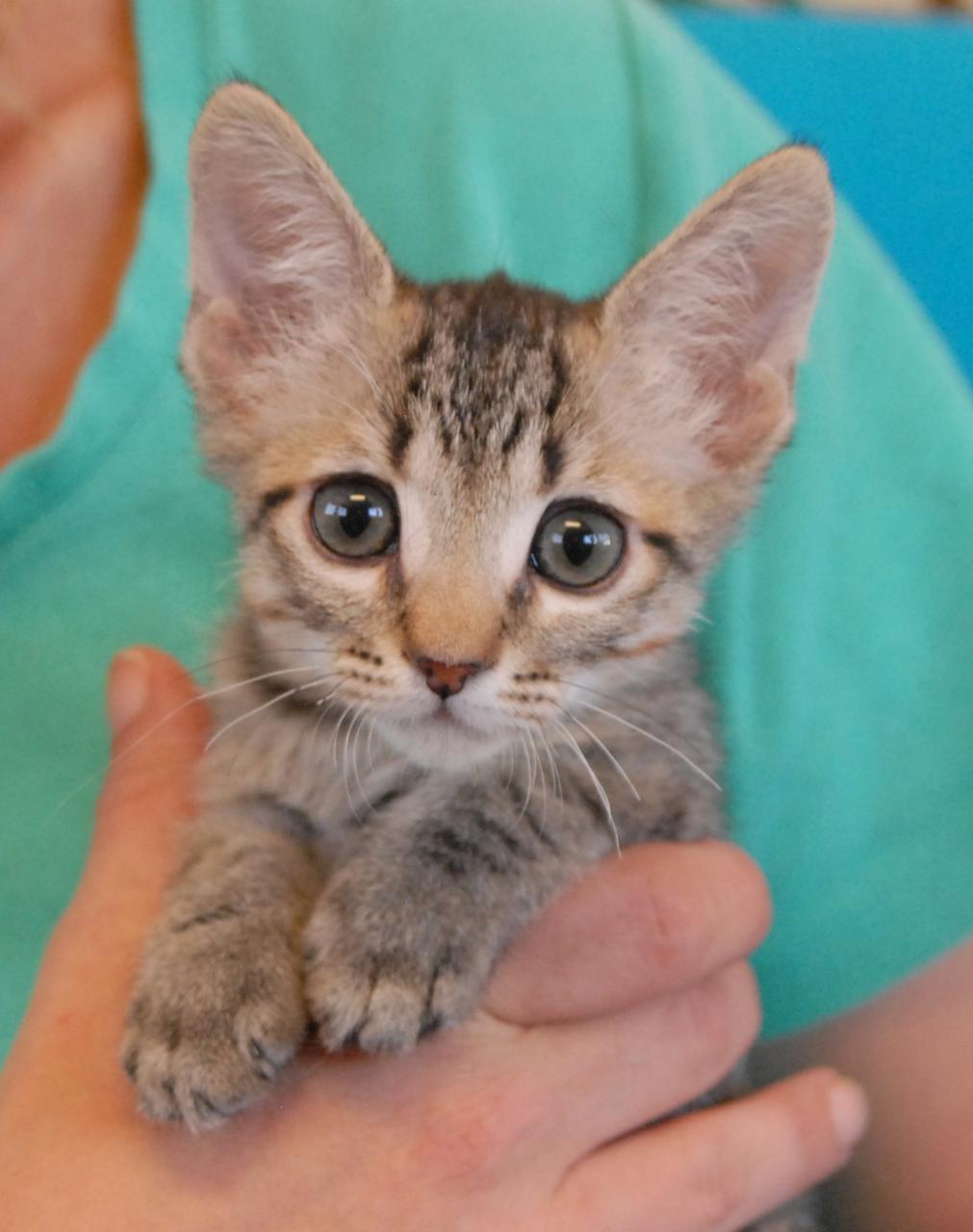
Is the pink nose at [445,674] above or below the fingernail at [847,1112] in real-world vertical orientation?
above

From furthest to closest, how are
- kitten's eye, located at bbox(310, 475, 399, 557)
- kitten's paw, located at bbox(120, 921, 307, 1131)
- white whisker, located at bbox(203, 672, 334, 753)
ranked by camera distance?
white whisker, located at bbox(203, 672, 334, 753) < kitten's eye, located at bbox(310, 475, 399, 557) < kitten's paw, located at bbox(120, 921, 307, 1131)

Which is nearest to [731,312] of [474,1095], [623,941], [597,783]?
[597,783]

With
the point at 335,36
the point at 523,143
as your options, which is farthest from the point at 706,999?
the point at 335,36

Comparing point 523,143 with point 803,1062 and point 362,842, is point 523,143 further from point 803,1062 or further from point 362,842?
point 803,1062

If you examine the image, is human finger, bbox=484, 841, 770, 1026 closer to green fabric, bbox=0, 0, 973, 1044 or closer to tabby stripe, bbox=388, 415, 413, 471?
green fabric, bbox=0, 0, 973, 1044

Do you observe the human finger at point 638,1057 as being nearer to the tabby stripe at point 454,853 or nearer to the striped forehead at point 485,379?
the tabby stripe at point 454,853

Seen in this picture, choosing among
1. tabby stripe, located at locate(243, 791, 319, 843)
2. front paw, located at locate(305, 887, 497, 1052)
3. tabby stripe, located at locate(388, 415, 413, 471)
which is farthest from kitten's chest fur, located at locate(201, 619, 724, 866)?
tabby stripe, located at locate(388, 415, 413, 471)

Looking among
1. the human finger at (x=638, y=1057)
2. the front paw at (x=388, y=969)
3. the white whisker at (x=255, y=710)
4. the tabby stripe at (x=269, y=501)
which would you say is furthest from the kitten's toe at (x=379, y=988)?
the tabby stripe at (x=269, y=501)
